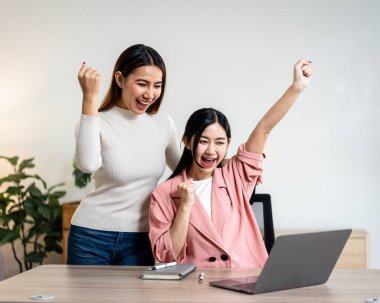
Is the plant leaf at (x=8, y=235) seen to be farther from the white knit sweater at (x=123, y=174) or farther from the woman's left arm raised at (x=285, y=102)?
the woman's left arm raised at (x=285, y=102)

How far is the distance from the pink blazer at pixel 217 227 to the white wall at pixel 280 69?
238 centimetres

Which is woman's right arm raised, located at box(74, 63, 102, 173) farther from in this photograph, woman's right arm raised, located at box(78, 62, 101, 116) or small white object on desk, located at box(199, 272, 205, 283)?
small white object on desk, located at box(199, 272, 205, 283)

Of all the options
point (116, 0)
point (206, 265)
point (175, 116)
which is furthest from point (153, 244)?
point (116, 0)

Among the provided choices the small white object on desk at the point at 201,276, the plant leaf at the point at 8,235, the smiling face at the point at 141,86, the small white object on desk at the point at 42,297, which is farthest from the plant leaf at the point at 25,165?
the small white object on desk at the point at 42,297

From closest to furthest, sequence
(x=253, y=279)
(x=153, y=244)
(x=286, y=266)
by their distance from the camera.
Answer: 1. (x=286, y=266)
2. (x=253, y=279)
3. (x=153, y=244)

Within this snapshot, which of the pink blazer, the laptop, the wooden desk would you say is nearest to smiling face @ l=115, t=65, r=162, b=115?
the pink blazer

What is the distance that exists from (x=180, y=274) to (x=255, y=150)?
61 cm

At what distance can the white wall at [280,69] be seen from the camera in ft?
15.6

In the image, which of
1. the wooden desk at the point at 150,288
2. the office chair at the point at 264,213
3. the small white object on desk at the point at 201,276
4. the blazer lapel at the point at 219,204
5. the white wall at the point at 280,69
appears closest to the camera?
the wooden desk at the point at 150,288

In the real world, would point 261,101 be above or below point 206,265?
above

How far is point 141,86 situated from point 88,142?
0.93 feet

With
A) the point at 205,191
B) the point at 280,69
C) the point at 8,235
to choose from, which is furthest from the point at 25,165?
the point at 205,191

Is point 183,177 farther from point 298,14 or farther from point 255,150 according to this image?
point 298,14

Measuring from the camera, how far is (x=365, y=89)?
15.6ft
